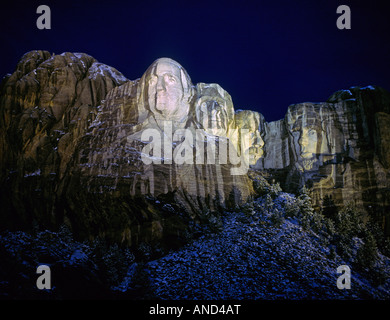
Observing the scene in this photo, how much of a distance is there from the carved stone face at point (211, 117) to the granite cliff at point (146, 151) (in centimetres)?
10

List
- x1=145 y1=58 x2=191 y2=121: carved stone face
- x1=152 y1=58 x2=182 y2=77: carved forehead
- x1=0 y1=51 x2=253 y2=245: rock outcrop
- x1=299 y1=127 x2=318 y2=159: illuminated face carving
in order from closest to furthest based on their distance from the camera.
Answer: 1. x1=0 y1=51 x2=253 y2=245: rock outcrop
2. x1=145 y1=58 x2=191 y2=121: carved stone face
3. x1=152 y1=58 x2=182 y2=77: carved forehead
4. x1=299 y1=127 x2=318 y2=159: illuminated face carving

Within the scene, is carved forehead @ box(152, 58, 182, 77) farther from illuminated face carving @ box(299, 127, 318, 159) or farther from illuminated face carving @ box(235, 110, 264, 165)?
illuminated face carving @ box(299, 127, 318, 159)

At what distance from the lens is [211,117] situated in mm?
24688

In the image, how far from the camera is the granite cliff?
18.6 m

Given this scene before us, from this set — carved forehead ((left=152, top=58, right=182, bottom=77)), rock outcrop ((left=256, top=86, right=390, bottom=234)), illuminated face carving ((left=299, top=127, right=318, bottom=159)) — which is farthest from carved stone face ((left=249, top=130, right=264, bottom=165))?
carved forehead ((left=152, top=58, right=182, bottom=77))

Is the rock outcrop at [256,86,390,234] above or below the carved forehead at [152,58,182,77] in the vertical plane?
below

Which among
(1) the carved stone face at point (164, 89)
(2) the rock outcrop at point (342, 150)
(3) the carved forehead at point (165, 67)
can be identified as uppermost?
(3) the carved forehead at point (165, 67)

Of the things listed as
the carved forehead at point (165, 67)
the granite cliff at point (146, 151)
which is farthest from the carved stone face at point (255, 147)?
the carved forehead at point (165, 67)

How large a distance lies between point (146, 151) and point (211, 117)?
814cm

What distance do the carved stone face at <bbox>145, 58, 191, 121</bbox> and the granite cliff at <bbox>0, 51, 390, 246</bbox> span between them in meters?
0.09

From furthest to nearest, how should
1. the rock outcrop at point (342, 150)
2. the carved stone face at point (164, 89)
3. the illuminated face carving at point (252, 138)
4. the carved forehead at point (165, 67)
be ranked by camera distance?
the illuminated face carving at point (252, 138), the rock outcrop at point (342, 150), the carved forehead at point (165, 67), the carved stone face at point (164, 89)

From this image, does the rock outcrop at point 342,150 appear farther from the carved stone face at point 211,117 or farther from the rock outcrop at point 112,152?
the carved stone face at point 211,117

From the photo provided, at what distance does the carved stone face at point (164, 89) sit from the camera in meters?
21.3

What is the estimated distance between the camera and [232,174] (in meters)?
22.8
